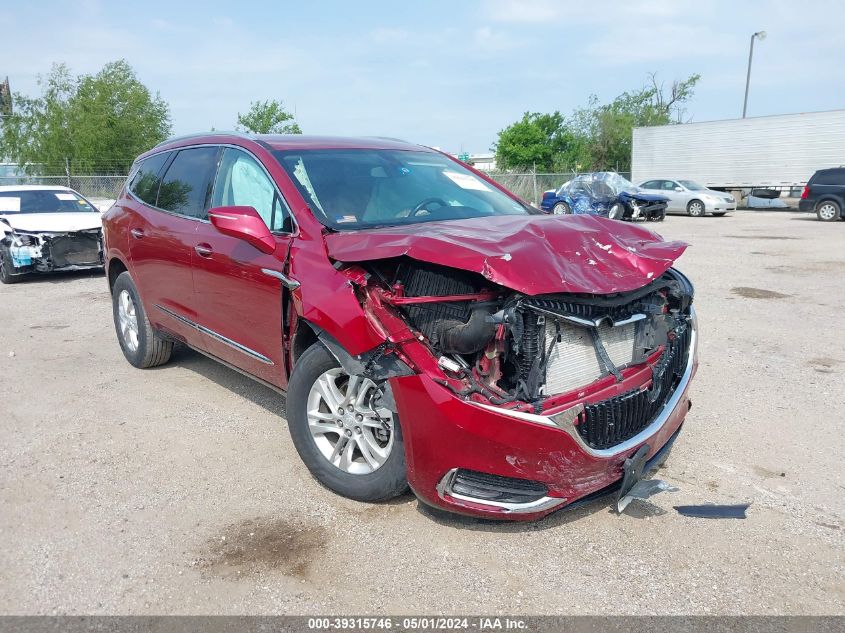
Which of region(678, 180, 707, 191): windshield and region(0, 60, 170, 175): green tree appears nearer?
region(678, 180, 707, 191): windshield

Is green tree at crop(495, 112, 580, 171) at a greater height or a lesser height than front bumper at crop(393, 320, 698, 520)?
greater

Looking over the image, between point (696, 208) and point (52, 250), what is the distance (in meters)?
22.1

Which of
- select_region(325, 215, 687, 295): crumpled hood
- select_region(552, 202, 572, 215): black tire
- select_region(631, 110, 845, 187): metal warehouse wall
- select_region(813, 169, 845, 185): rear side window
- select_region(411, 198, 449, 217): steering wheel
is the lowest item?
select_region(552, 202, 572, 215): black tire

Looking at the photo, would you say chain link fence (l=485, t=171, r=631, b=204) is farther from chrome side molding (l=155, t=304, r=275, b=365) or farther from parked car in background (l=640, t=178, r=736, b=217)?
chrome side molding (l=155, t=304, r=275, b=365)

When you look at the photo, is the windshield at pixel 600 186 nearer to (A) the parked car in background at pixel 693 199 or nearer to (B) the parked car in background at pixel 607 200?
(B) the parked car in background at pixel 607 200

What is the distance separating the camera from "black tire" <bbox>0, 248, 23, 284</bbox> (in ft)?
34.5

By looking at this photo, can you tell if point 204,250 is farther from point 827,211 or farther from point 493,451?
point 827,211

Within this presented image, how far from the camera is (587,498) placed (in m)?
3.04

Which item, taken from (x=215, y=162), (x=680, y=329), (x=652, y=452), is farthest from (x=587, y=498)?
(x=215, y=162)

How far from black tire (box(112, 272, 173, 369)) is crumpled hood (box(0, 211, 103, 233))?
519 centimetres

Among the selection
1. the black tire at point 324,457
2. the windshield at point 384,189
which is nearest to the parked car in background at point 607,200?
the windshield at point 384,189

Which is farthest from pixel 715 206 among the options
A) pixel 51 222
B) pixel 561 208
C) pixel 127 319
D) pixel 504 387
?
pixel 504 387

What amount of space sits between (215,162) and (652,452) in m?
3.26

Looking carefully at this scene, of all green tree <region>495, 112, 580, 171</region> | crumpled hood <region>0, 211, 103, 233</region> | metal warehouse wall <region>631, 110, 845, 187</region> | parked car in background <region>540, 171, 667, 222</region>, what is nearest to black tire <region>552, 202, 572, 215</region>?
parked car in background <region>540, 171, 667, 222</region>
